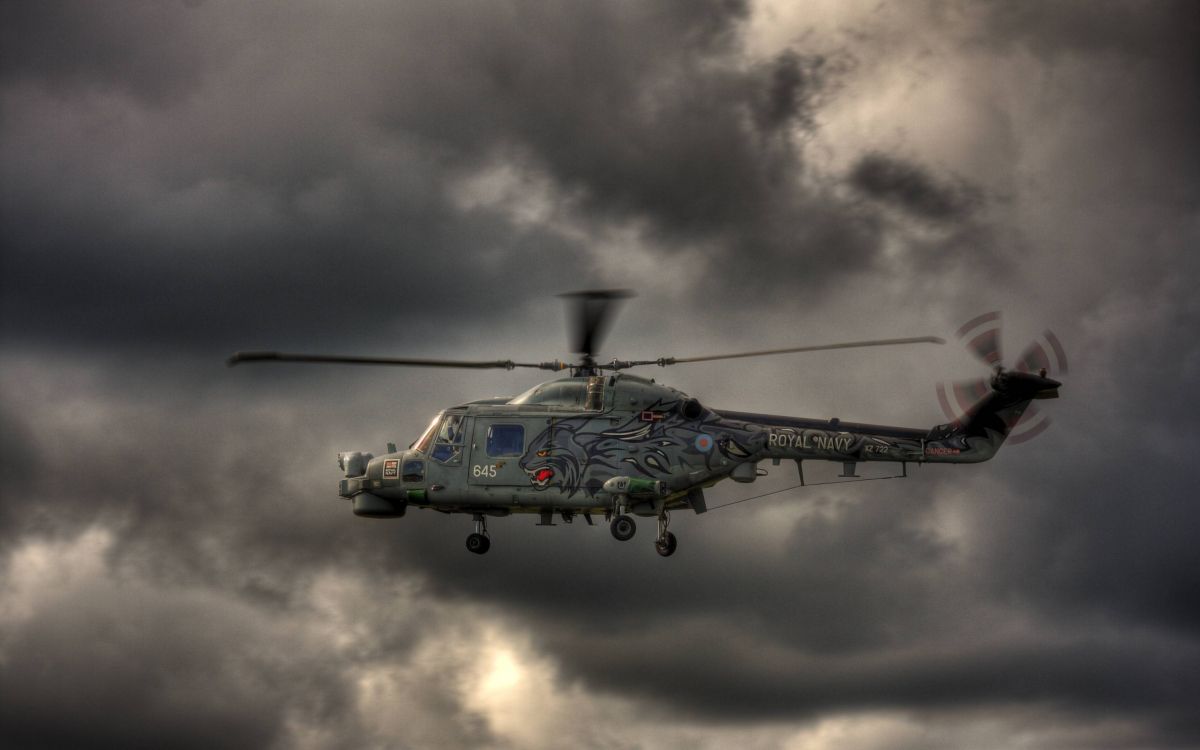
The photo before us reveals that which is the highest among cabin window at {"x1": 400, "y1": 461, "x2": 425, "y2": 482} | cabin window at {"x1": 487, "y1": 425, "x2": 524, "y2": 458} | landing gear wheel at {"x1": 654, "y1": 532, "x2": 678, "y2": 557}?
cabin window at {"x1": 487, "y1": 425, "x2": 524, "y2": 458}

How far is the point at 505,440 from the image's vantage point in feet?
195

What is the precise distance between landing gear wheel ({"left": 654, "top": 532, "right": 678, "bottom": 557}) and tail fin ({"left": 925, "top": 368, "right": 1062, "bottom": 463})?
1050cm

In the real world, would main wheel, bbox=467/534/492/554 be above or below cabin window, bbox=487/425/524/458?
below

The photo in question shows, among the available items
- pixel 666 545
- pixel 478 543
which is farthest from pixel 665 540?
pixel 478 543

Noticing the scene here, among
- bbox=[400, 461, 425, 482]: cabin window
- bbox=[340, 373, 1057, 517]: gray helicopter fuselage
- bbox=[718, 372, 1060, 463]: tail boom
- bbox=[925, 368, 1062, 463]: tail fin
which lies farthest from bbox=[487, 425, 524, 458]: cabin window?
bbox=[925, 368, 1062, 463]: tail fin

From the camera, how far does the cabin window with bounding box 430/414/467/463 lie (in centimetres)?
6003

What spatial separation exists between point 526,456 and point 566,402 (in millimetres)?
2779

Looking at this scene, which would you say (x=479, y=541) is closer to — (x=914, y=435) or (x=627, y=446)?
(x=627, y=446)

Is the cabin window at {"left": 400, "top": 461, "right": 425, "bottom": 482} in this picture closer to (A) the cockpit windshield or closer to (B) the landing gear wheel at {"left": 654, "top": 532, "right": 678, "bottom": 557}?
(A) the cockpit windshield

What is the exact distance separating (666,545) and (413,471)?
10.9m

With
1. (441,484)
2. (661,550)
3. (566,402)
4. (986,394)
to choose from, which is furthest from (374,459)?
(986,394)

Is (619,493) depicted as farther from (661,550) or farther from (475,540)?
(475,540)

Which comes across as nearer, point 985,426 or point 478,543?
point 985,426

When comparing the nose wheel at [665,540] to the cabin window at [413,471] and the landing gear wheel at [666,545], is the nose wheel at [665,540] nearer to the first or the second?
the landing gear wheel at [666,545]
